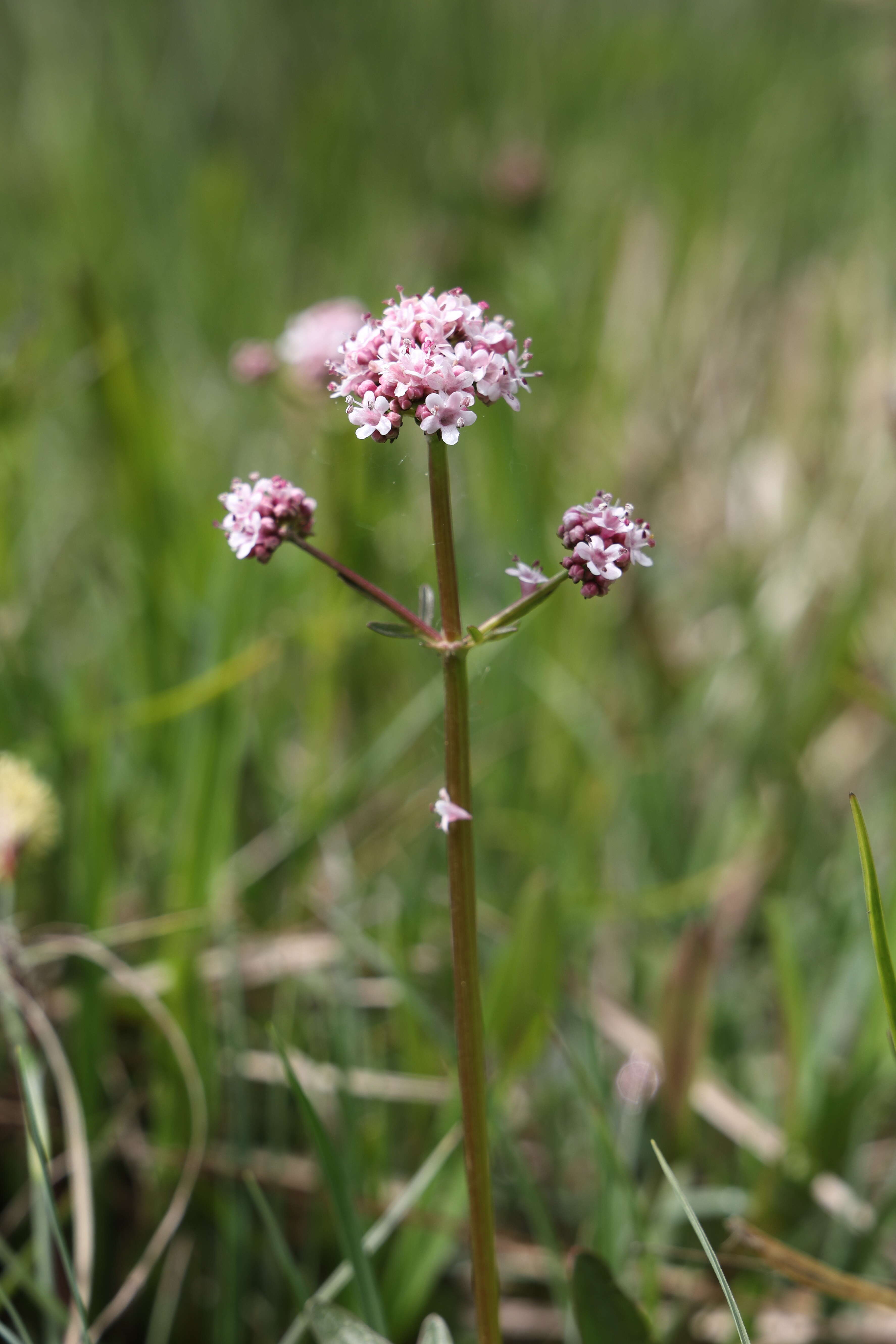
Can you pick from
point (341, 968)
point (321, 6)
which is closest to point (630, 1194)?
point (341, 968)

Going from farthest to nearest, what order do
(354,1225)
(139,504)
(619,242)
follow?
(619,242), (139,504), (354,1225)

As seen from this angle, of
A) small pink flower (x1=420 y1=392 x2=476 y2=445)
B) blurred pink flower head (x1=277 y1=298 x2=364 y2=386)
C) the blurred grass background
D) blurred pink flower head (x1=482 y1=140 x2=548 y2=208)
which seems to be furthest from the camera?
blurred pink flower head (x1=482 y1=140 x2=548 y2=208)

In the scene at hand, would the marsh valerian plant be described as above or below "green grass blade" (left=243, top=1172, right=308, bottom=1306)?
above

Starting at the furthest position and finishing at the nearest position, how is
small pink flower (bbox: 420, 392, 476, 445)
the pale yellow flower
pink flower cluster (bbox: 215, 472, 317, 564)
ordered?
the pale yellow flower, pink flower cluster (bbox: 215, 472, 317, 564), small pink flower (bbox: 420, 392, 476, 445)

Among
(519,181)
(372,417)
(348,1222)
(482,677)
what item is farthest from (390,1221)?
(519,181)

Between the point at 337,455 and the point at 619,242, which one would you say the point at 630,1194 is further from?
the point at 619,242

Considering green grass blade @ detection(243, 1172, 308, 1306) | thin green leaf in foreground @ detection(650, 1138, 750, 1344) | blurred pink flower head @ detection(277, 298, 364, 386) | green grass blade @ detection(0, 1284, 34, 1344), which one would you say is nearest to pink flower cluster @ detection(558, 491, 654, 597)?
thin green leaf in foreground @ detection(650, 1138, 750, 1344)

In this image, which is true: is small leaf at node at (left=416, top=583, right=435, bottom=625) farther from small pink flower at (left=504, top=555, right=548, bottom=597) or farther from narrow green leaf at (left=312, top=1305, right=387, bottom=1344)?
narrow green leaf at (left=312, top=1305, right=387, bottom=1344)

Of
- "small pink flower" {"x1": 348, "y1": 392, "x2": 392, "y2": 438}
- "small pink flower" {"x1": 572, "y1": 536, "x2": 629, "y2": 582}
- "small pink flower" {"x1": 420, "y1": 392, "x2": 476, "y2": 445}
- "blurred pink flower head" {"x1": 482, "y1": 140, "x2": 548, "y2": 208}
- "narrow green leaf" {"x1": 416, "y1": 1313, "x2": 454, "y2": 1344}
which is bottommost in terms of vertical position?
"narrow green leaf" {"x1": 416, "y1": 1313, "x2": 454, "y2": 1344}
